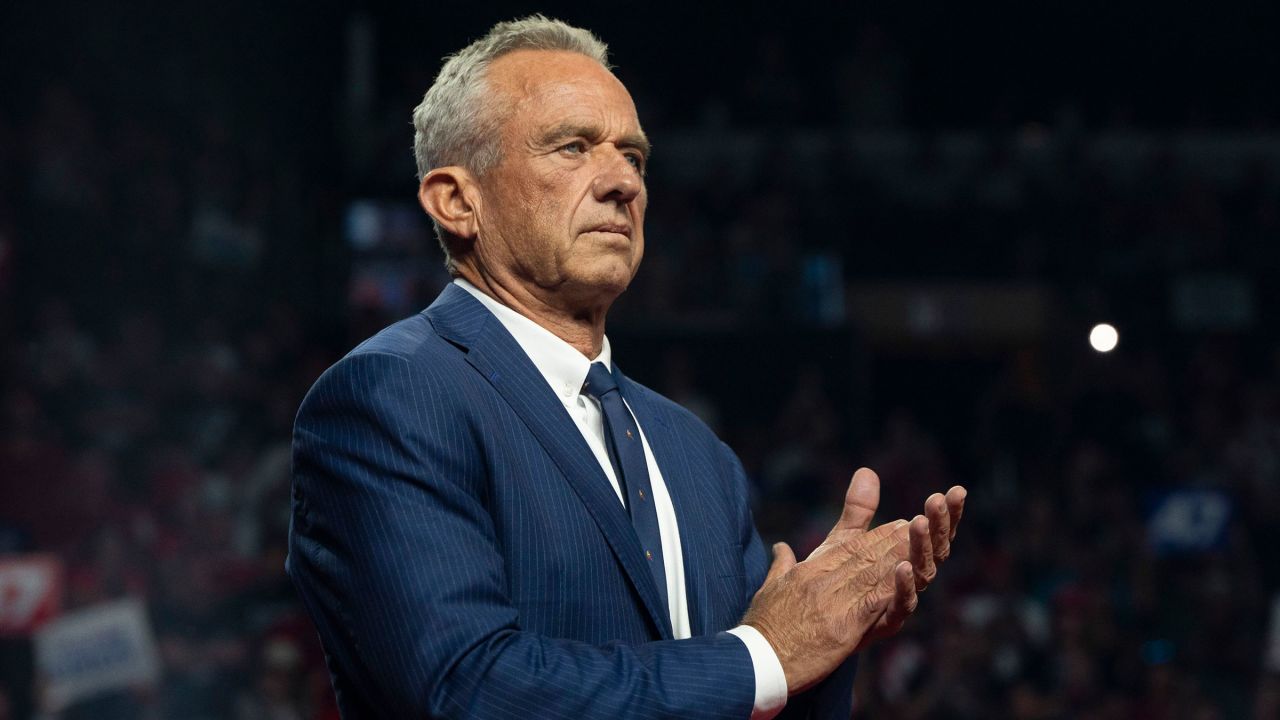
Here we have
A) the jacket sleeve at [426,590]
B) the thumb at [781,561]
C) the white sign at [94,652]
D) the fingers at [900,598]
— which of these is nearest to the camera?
the jacket sleeve at [426,590]

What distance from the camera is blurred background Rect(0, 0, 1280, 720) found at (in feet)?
19.5

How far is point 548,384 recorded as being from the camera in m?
1.62

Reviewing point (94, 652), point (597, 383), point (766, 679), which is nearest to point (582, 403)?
point (597, 383)

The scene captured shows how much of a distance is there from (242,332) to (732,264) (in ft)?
8.88

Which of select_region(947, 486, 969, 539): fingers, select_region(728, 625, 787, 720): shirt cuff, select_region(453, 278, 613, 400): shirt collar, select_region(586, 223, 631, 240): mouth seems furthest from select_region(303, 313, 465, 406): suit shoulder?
select_region(947, 486, 969, 539): fingers

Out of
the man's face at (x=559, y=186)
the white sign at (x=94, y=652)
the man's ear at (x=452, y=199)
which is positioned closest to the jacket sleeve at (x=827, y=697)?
the man's face at (x=559, y=186)

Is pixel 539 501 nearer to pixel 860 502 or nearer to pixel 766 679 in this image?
pixel 766 679

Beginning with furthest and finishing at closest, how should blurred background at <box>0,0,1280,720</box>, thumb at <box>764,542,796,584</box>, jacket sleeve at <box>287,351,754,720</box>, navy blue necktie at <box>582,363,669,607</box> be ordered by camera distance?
blurred background at <box>0,0,1280,720</box> → thumb at <box>764,542,796,584</box> → navy blue necktie at <box>582,363,669,607</box> → jacket sleeve at <box>287,351,754,720</box>

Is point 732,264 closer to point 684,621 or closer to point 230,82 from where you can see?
point 230,82

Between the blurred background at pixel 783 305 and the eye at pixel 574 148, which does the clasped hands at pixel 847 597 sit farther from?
the blurred background at pixel 783 305

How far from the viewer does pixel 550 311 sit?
1698 mm

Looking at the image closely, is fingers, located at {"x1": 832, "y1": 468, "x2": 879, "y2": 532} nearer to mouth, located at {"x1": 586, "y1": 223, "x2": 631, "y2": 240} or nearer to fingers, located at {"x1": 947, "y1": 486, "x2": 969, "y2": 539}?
fingers, located at {"x1": 947, "y1": 486, "x2": 969, "y2": 539}

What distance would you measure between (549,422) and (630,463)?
4.5 inches

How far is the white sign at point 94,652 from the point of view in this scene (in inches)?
209
